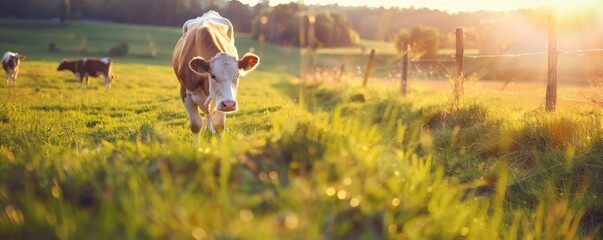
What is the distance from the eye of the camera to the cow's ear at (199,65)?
7.00 metres

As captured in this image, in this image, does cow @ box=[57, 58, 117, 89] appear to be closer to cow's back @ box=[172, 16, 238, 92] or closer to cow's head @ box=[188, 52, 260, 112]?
cow's back @ box=[172, 16, 238, 92]

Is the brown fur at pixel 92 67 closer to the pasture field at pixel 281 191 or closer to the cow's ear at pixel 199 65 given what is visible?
the cow's ear at pixel 199 65

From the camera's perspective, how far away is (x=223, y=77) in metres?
7.00

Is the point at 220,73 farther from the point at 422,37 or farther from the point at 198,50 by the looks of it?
the point at 422,37

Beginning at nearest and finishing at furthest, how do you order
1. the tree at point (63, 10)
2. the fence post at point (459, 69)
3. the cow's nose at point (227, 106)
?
the cow's nose at point (227, 106) → the fence post at point (459, 69) → the tree at point (63, 10)

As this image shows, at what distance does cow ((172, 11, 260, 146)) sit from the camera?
698cm

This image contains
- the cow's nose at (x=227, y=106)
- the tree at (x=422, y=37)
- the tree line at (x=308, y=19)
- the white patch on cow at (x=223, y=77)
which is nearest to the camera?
the cow's nose at (x=227, y=106)

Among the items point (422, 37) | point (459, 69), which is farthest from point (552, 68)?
point (422, 37)

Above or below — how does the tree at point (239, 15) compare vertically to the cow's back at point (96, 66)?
above

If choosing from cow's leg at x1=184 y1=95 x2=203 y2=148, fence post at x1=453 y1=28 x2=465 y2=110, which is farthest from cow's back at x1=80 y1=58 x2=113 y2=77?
fence post at x1=453 y1=28 x2=465 y2=110

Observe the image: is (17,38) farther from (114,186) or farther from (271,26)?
(114,186)

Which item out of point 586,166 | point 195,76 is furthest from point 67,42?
point 586,166

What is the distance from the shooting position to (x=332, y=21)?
252ft

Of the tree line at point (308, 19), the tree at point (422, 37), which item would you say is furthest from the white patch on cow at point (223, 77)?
the tree at point (422, 37)
